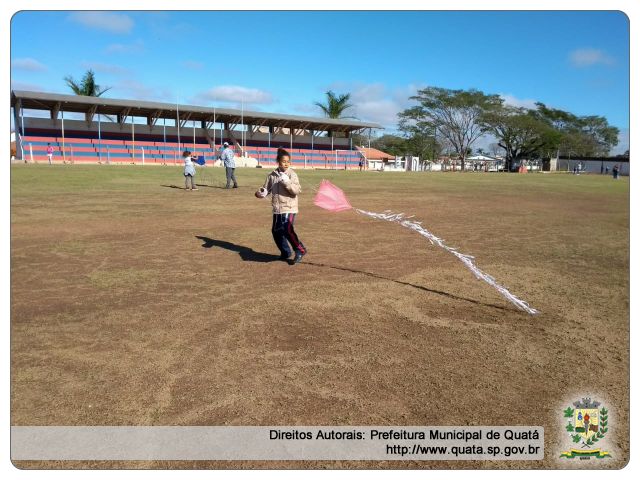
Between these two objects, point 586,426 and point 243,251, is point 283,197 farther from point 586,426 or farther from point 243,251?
point 586,426

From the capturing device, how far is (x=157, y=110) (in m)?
47.9

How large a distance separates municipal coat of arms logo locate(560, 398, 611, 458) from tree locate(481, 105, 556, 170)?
255 ft

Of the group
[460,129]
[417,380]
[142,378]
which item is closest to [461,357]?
[417,380]

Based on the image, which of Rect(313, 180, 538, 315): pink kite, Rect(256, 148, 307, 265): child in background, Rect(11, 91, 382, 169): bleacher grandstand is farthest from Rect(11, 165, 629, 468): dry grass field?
Rect(11, 91, 382, 169): bleacher grandstand

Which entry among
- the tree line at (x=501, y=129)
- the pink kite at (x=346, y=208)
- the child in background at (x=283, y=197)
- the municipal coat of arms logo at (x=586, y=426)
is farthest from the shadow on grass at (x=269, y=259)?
the tree line at (x=501, y=129)

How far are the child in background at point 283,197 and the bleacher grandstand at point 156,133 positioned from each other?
38622mm

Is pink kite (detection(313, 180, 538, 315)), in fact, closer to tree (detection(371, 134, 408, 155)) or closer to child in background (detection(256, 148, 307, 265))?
child in background (detection(256, 148, 307, 265))

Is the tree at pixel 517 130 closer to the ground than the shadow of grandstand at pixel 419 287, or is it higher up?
higher up

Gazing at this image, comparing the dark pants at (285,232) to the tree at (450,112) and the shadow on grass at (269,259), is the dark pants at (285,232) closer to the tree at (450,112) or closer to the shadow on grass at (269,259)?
the shadow on grass at (269,259)

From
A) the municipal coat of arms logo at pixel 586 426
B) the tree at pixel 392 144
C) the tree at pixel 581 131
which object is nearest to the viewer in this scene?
the municipal coat of arms logo at pixel 586 426

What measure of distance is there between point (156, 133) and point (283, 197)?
168ft

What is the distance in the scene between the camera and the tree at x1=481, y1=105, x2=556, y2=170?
243ft

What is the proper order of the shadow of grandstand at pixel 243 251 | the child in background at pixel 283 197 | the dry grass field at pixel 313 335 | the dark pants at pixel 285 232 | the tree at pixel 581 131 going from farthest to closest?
the tree at pixel 581 131 < the shadow of grandstand at pixel 243 251 < the dark pants at pixel 285 232 < the child in background at pixel 283 197 < the dry grass field at pixel 313 335

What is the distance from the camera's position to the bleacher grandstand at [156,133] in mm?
42406
